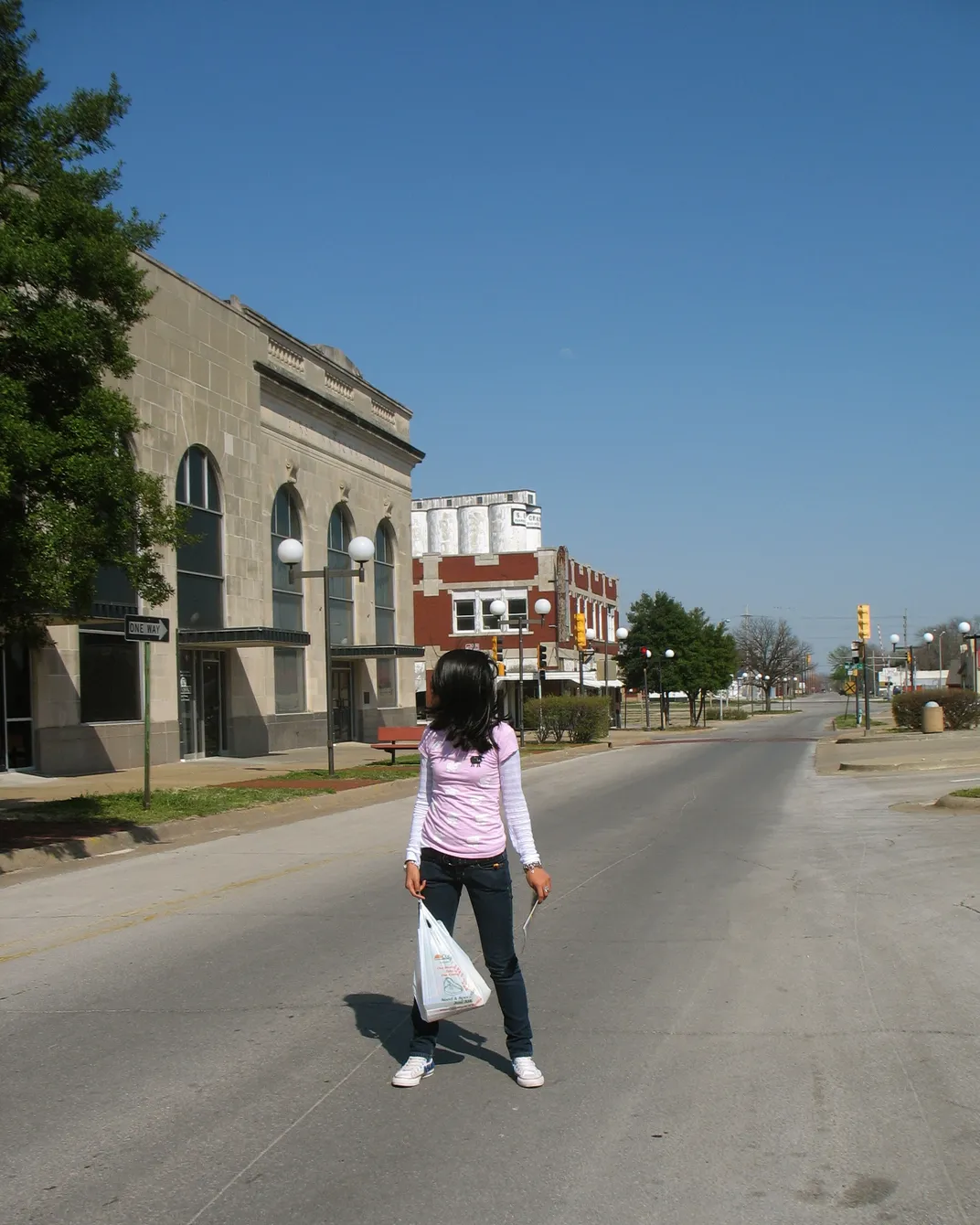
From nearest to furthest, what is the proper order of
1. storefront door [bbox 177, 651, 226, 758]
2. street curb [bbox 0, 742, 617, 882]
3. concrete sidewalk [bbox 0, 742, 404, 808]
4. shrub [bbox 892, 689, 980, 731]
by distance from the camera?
street curb [bbox 0, 742, 617, 882] → concrete sidewalk [bbox 0, 742, 404, 808] → storefront door [bbox 177, 651, 226, 758] → shrub [bbox 892, 689, 980, 731]

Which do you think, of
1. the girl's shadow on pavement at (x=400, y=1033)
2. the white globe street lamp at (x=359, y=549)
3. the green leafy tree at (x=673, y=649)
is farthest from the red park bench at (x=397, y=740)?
the green leafy tree at (x=673, y=649)

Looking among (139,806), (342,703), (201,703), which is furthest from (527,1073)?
(342,703)

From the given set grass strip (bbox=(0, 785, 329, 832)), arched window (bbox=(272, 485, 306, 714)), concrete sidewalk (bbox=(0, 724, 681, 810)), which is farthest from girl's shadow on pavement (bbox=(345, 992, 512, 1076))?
arched window (bbox=(272, 485, 306, 714))

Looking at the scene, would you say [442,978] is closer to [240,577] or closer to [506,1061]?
[506,1061]

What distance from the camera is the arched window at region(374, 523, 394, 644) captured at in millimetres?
43031

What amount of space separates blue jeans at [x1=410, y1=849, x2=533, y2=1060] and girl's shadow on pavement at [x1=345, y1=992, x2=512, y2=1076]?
A: 39cm

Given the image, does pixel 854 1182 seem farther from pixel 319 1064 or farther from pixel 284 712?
pixel 284 712

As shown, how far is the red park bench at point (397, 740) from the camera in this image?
91.9 feet

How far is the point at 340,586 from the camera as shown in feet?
130

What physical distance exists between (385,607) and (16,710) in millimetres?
20293

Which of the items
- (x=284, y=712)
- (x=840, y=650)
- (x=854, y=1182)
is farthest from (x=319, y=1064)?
(x=840, y=650)

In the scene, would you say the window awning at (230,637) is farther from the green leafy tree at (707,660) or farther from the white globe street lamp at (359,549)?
Answer: the green leafy tree at (707,660)

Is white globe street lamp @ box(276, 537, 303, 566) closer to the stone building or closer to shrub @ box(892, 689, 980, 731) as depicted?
the stone building

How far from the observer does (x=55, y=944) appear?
8.69 m
